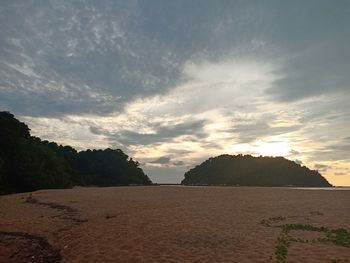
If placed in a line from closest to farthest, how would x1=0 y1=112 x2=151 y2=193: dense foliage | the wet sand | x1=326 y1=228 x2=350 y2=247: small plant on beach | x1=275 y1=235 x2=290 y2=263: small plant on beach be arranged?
x1=275 y1=235 x2=290 y2=263: small plant on beach < the wet sand < x1=326 y1=228 x2=350 y2=247: small plant on beach < x1=0 y1=112 x2=151 y2=193: dense foliage

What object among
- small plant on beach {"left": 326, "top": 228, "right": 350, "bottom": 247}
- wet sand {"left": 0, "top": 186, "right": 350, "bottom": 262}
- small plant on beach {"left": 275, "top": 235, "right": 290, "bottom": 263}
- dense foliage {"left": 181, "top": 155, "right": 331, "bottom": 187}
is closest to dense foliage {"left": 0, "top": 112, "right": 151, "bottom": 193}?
wet sand {"left": 0, "top": 186, "right": 350, "bottom": 262}

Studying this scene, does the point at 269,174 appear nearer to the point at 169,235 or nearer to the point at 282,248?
the point at 169,235

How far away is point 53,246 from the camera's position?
1948 centimetres

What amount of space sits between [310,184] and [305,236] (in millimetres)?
180008

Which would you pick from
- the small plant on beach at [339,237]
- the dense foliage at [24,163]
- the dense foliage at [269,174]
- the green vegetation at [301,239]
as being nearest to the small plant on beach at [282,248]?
the green vegetation at [301,239]

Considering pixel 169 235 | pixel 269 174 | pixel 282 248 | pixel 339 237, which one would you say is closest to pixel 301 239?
pixel 339 237

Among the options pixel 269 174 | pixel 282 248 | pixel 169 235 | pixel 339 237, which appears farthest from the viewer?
pixel 269 174

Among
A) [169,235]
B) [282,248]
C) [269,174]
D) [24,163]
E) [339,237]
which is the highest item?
[269,174]

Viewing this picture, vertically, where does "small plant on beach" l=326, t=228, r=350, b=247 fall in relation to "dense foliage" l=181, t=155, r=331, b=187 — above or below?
below

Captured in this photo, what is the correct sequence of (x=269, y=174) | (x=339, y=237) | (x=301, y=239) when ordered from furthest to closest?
(x=269, y=174) < (x=339, y=237) < (x=301, y=239)

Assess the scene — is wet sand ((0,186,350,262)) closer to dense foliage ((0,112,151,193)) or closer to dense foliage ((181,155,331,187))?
dense foliage ((0,112,151,193))

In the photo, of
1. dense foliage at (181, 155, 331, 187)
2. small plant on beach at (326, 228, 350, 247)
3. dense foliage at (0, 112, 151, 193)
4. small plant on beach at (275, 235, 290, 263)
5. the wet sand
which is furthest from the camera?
dense foliage at (181, 155, 331, 187)

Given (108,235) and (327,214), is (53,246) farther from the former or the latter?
(327,214)

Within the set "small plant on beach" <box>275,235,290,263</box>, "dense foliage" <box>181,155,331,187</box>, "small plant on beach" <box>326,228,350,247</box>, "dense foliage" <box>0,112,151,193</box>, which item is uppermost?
"dense foliage" <box>181,155,331,187</box>
